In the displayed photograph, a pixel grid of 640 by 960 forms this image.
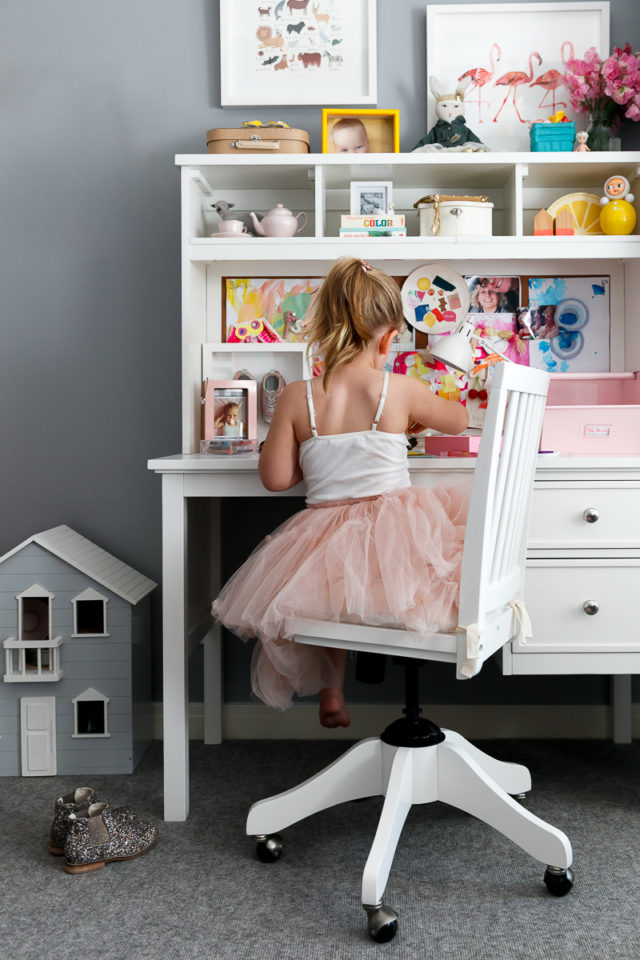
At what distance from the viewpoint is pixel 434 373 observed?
2506 mm

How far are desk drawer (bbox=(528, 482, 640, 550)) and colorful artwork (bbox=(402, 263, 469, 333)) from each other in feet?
2.49

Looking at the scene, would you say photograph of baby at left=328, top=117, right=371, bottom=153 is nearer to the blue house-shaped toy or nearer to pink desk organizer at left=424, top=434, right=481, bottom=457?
pink desk organizer at left=424, top=434, right=481, bottom=457

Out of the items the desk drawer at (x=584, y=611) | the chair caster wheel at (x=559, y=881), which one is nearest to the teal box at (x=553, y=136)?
the desk drawer at (x=584, y=611)

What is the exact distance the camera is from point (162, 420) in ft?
8.38

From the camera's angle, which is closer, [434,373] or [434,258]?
[434,258]

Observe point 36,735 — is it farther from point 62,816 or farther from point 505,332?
point 505,332

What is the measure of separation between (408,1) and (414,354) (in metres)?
0.99

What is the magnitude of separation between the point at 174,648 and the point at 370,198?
1.27 metres

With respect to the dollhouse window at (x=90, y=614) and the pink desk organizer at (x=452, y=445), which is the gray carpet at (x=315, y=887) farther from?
the pink desk organizer at (x=452, y=445)

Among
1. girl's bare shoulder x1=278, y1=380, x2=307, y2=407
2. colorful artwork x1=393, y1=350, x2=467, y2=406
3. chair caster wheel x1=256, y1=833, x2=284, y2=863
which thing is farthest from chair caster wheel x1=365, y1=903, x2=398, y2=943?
colorful artwork x1=393, y1=350, x2=467, y2=406

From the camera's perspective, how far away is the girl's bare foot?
1.80 metres

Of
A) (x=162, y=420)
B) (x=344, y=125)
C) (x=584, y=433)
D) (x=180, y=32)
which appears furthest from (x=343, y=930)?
(x=180, y=32)

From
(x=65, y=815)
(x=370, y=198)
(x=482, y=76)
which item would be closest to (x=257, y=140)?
(x=370, y=198)

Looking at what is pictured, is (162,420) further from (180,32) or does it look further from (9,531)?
(180,32)
